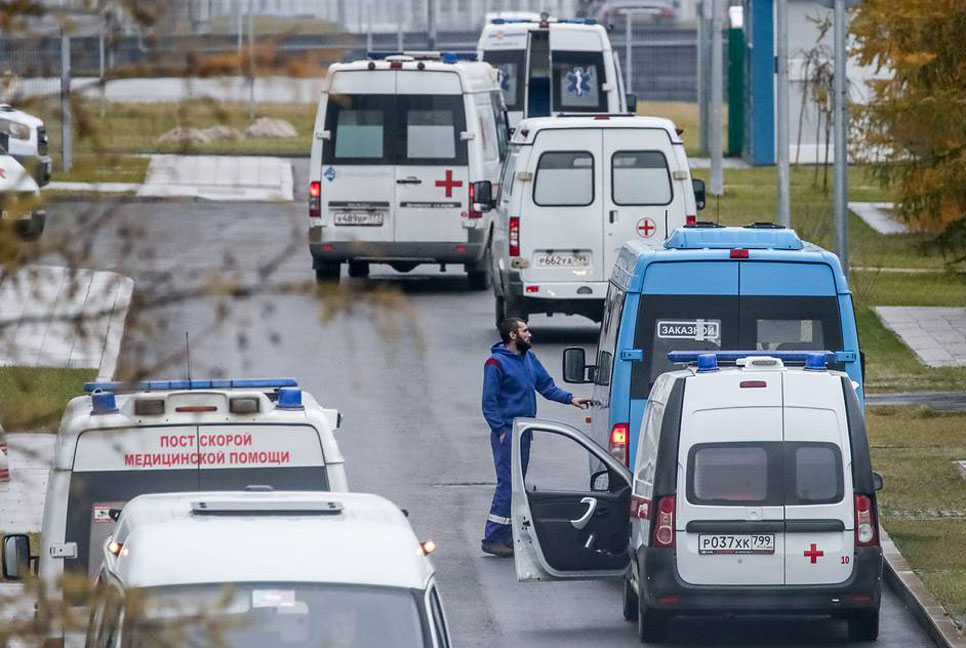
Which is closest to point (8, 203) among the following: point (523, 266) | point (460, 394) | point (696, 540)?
point (696, 540)

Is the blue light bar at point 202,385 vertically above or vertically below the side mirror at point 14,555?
above

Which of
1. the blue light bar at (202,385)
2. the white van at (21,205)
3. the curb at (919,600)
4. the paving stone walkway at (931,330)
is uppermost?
the white van at (21,205)

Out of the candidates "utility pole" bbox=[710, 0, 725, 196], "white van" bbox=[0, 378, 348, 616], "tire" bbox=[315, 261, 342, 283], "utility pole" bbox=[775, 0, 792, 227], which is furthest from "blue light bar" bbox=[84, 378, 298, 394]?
"utility pole" bbox=[710, 0, 725, 196]

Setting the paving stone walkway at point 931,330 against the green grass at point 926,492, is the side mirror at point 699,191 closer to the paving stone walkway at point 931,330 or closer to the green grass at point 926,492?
the paving stone walkway at point 931,330

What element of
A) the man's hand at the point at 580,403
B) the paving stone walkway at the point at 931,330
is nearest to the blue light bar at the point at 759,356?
the man's hand at the point at 580,403

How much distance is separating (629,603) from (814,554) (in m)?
1.50

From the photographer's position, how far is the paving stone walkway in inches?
961

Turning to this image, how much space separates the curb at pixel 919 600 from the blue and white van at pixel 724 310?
142 centimetres

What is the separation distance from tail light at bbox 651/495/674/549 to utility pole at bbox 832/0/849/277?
426 inches

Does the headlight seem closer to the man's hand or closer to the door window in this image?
the door window

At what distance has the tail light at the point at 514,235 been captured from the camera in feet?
78.9

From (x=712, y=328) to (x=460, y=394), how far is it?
28.2ft

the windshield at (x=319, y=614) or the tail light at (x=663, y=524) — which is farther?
the tail light at (x=663, y=524)

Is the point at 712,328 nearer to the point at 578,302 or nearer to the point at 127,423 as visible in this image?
the point at 127,423
